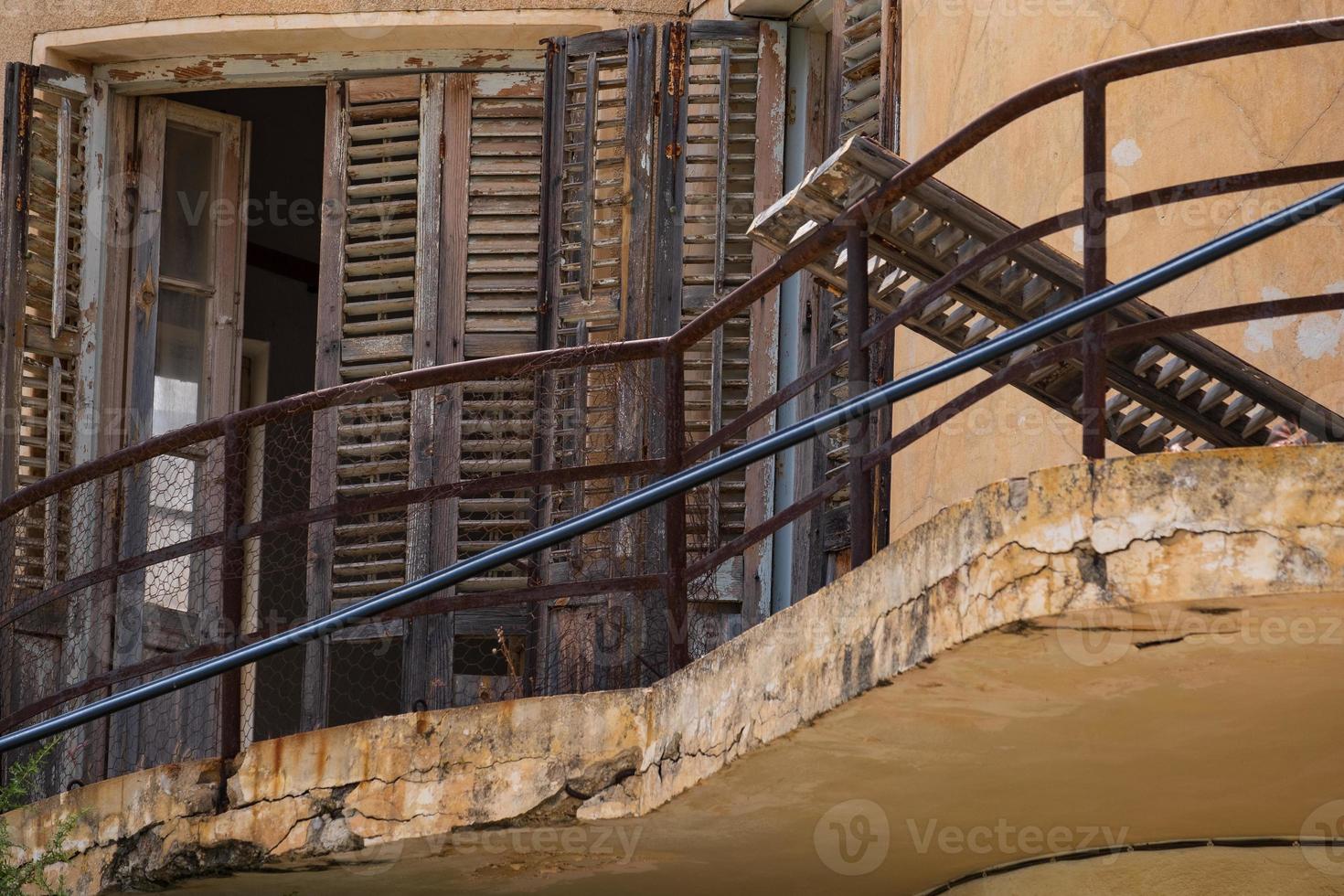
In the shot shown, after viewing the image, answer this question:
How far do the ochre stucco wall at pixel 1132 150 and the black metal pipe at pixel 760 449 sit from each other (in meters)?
1.79

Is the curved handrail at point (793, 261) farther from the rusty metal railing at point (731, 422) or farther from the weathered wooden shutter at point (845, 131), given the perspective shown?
the weathered wooden shutter at point (845, 131)

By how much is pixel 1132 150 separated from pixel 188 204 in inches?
196

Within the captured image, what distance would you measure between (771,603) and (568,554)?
3.06ft

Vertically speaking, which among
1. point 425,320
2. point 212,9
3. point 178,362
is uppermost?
point 212,9

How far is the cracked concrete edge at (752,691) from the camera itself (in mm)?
4562

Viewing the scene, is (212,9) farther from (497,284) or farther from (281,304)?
(281,304)

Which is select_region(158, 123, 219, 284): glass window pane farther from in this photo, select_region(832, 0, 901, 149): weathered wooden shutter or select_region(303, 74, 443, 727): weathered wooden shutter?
select_region(832, 0, 901, 149): weathered wooden shutter

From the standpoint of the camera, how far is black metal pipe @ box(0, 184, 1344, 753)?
465 cm

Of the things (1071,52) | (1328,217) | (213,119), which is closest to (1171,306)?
(1328,217)

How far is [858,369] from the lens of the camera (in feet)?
18.9

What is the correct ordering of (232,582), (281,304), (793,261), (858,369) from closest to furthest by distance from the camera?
(858,369)
(793,261)
(232,582)
(281,304)

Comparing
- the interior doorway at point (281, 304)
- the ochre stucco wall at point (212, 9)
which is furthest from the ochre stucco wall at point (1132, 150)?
the interior doorway at point (281, 304)

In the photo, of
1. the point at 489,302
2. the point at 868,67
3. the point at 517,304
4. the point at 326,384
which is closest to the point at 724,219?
the point at 868,67

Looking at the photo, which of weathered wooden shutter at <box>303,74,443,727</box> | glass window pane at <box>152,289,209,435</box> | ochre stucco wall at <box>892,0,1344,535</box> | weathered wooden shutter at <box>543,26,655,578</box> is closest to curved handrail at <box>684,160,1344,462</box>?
ochre stucco wall at <box>892,0,1344,535</box>
